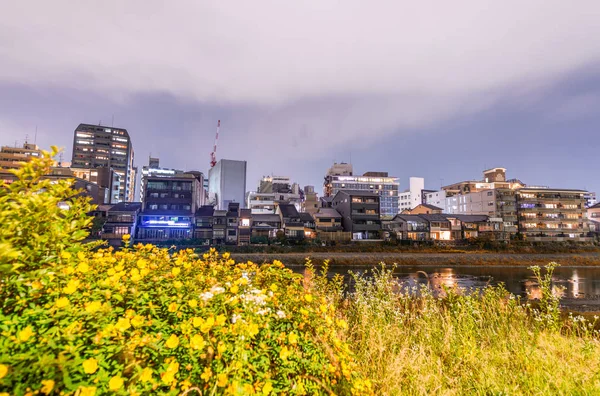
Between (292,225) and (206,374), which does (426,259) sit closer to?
(292,225)

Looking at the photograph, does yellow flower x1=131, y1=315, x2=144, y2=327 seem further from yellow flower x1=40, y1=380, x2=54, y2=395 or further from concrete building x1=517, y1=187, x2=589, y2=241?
concrete building x1=517, y1=187, x2=589, y2=241

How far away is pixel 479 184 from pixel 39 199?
361 ft

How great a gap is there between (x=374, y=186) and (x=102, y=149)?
10127 centimetres

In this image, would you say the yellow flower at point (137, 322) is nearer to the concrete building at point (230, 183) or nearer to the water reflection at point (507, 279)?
the water reflection at point (507, 279)

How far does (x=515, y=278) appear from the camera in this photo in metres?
31.7

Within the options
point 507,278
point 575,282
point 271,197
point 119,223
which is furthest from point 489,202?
point 119,223

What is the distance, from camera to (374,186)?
4296 inches

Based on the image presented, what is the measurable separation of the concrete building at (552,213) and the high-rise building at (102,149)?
119 m

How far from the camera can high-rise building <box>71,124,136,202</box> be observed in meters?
96.4

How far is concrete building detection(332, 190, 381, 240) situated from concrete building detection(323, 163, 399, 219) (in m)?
39.2

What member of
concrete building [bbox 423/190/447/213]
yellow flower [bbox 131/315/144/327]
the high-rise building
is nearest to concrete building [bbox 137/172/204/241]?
the high-rise building

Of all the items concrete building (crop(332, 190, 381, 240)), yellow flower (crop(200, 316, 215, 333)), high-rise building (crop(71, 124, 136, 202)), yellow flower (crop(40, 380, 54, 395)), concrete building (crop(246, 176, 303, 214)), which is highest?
high-rise building (crop(71, 124, 136, 202))

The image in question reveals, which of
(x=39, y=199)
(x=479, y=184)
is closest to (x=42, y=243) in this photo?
(x=39, y=199)

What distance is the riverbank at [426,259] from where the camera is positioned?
41875 millimetres
